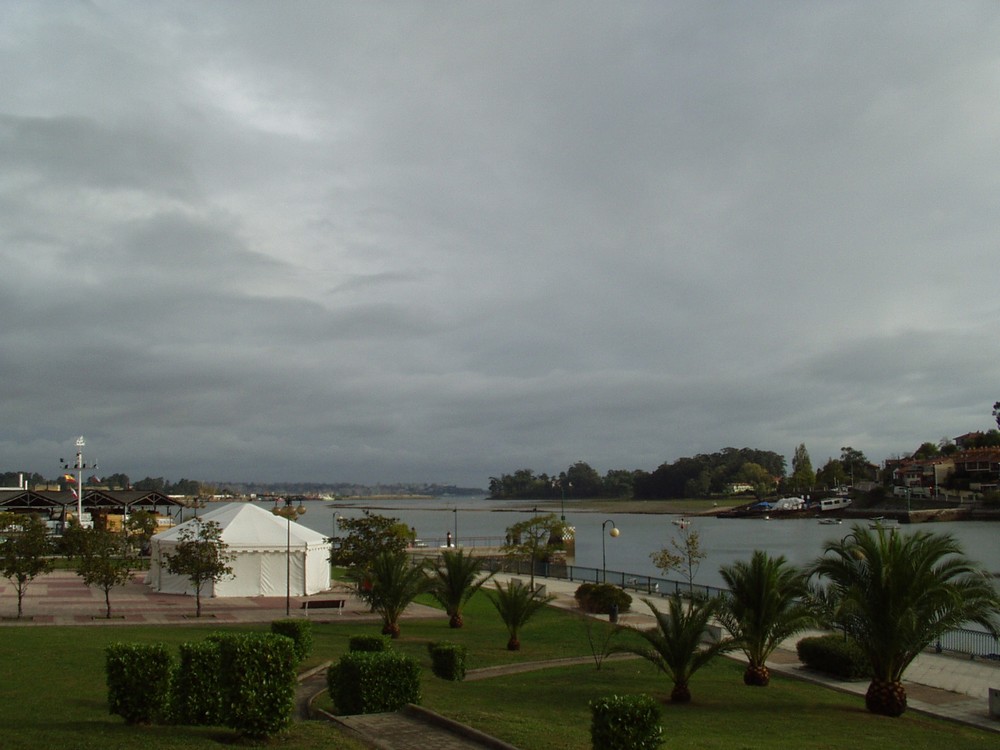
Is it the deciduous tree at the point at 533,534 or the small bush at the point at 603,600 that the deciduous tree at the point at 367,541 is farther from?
the deciduous tree at the point at 533,534

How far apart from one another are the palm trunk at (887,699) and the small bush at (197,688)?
11.5m

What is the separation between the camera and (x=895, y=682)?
14.8 metres

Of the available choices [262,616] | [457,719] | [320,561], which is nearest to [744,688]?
[457,719]

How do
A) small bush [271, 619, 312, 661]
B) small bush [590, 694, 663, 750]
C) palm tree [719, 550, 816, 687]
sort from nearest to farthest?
small bush [590, 694, 663, 750] < palm tree [719, 550, 816, 687] < small bush [271, 619, 312, 661]

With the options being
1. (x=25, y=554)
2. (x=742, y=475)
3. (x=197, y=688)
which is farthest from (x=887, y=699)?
(x=742, y=475)

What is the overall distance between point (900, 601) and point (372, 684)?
9.53 m

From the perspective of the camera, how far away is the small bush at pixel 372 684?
37.4 feet

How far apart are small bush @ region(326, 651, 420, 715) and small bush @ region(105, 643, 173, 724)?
2.72 m

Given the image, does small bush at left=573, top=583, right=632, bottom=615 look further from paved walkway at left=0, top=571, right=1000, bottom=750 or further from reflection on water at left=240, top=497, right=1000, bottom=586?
reflection on water at left=240, top=497, right=1000, bottom=586

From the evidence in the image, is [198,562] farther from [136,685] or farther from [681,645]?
[136,685]

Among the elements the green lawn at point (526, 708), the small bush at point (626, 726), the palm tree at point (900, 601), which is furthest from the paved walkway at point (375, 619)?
the small bush at point (626, 726)

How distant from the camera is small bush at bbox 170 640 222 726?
9359mm

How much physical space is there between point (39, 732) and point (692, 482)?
16064 cm

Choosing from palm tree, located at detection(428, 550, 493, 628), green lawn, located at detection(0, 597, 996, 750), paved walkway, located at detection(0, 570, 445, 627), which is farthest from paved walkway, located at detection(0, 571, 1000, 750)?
palm tree, located at detection(428, 550, 493, 628)
